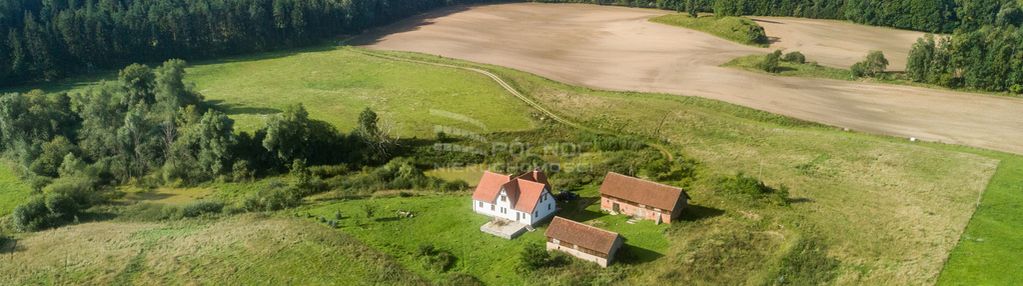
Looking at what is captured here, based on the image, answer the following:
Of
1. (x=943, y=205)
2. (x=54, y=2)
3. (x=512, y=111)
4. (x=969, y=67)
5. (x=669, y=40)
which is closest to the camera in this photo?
(x=943, y=205)

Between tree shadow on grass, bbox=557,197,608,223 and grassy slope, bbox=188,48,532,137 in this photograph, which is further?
grassy slope, bbox=188,48,532,137

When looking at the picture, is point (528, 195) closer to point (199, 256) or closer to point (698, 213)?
point (698, 213)

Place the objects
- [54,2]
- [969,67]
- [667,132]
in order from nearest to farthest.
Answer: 1. [667,132]
2. [969,67]
3. [54,2]

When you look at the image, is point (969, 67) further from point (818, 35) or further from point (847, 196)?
point (847, 196)

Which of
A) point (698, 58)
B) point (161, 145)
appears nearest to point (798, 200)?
point (698, 58)

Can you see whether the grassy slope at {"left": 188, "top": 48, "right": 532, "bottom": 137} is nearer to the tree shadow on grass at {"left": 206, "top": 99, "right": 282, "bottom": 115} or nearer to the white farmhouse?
the tree shadow on grass at {"left": 206, "top": 99, "right": 282, "bottom": 115}

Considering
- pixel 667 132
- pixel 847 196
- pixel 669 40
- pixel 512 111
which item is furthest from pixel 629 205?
pixel 669 40

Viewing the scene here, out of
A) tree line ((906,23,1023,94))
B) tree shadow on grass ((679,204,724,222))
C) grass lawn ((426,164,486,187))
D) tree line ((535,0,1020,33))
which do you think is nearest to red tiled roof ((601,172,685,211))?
tree shadow on grass ((679,204,724,222))
